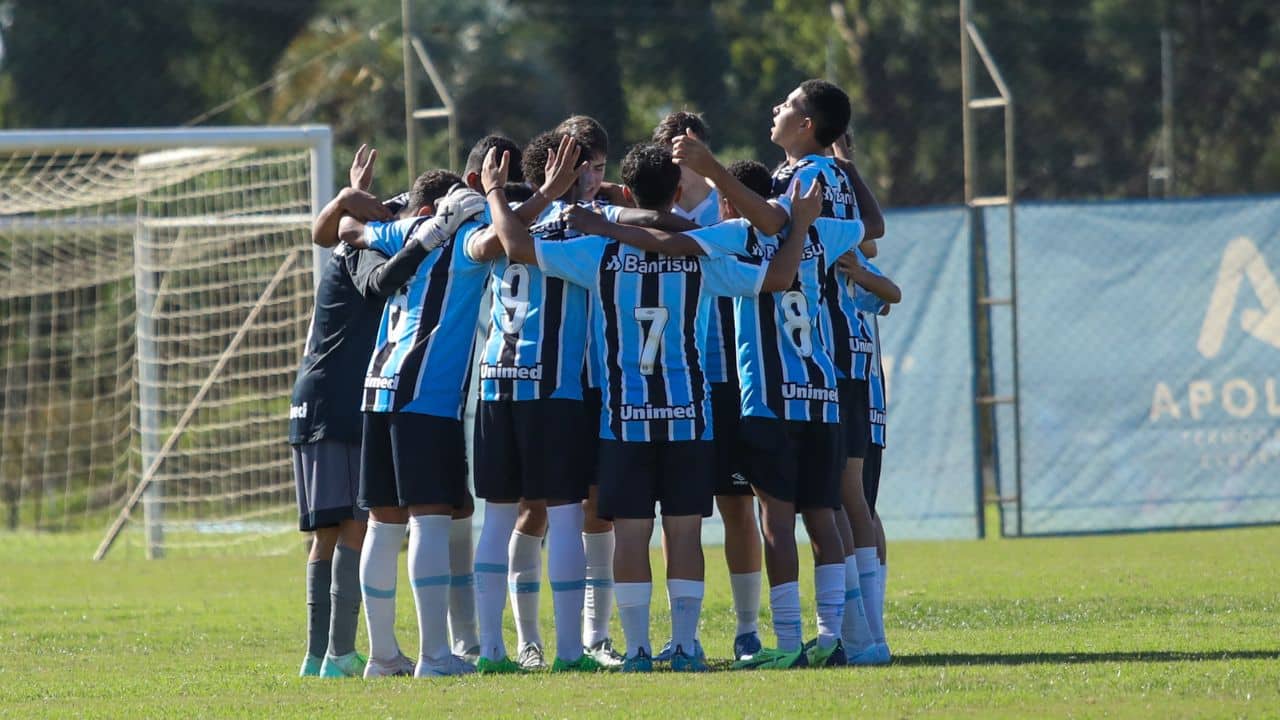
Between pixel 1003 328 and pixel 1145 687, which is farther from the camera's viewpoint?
pixel 1003 328

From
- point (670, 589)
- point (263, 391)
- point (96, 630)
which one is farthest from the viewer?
point (263, 391)

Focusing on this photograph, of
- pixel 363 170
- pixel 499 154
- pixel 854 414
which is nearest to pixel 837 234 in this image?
pixel 854 414

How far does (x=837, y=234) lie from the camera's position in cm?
703

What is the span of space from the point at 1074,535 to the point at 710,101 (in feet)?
54.3

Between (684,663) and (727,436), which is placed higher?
(727,436)

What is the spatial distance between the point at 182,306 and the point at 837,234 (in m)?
9.75

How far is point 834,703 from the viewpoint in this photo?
5680 millimetres

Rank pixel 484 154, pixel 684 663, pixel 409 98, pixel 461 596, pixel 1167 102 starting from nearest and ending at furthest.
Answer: pixel 684 663
pixel 484 154
pixel 461 596
pixel 409 98
pixel 1167 102

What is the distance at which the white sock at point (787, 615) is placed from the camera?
266 inches

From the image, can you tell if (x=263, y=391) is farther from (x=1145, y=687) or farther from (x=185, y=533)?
(x=1145, y=687)

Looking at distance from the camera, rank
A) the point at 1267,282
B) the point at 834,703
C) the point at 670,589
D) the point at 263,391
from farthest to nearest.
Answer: the point at 263,391 < the point at 1267,282 < the point at 670,589 < the point at 834,703

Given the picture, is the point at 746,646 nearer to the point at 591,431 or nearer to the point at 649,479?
the point at 649,479

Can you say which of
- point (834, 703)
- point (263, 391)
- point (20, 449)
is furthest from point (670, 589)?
point (20, 449)

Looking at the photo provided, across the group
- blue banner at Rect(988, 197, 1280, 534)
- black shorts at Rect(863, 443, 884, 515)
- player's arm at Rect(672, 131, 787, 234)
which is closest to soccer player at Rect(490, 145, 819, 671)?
player's arm at Rect(672, 131, 787, 234)
